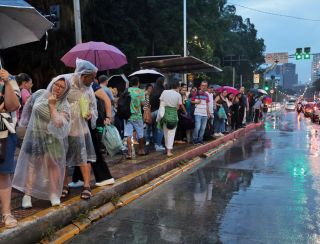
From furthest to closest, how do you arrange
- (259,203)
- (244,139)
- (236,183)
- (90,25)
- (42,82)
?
(90,25) < (42,82) < (244,139) < (236,183) < (259,203)

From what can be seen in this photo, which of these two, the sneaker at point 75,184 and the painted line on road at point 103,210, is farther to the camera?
the sneaker at point 75,184

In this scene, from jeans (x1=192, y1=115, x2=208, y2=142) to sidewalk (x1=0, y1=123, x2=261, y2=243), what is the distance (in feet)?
5.68

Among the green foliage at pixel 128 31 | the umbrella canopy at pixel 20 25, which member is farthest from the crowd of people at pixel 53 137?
the green foliage at pixel 128 31

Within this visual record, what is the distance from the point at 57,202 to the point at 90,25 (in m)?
20.3

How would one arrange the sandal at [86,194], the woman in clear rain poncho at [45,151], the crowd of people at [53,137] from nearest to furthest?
the crowd of people at [53,137] → the woman in clear rain poncho at [45,151] → the sandal at [86,194]

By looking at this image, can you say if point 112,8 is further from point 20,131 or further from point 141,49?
point 20,131

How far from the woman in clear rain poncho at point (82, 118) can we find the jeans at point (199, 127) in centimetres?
661

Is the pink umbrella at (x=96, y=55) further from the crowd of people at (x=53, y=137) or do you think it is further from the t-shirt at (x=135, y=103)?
the crowd of people at (x=53, y=137)

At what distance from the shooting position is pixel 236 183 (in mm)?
8070

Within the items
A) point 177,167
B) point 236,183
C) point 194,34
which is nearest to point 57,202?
point 236,183

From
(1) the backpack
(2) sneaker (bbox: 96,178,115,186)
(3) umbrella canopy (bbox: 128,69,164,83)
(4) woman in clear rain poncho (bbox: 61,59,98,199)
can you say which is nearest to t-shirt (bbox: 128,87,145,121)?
(1) the backpack

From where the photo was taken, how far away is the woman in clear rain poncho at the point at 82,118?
5.66 metres

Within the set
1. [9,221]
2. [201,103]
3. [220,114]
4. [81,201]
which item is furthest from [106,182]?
[220,114]

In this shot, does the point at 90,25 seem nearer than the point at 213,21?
Yes
